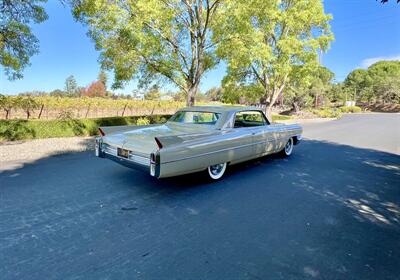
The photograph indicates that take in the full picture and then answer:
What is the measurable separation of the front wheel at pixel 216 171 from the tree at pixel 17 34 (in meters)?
7.82

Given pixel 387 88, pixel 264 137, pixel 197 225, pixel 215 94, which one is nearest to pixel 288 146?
pixel 264 137

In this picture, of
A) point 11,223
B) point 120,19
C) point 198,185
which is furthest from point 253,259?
point 120,19

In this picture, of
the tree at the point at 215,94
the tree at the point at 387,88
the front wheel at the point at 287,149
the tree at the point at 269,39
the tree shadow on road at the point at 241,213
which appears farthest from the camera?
the tree at the point at 215,94

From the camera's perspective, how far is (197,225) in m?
3.23

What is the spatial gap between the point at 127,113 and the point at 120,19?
21677mm

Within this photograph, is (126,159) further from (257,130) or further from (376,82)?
(376,82)

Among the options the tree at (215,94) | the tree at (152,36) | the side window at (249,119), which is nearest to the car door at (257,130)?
the side window at (249,119)

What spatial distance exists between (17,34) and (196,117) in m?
7.02

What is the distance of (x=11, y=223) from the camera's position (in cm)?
316

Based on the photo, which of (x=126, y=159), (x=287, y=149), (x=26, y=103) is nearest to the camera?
(x=126, y=159)

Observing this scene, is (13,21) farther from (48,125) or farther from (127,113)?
(127,113)

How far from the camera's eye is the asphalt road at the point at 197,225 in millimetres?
2412

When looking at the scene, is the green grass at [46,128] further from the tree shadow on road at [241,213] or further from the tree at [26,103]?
the tree at [26,103]

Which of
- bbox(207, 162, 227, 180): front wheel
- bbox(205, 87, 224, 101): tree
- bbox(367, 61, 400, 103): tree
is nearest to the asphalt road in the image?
bbox(207, 162, 227, 180): front wheel
